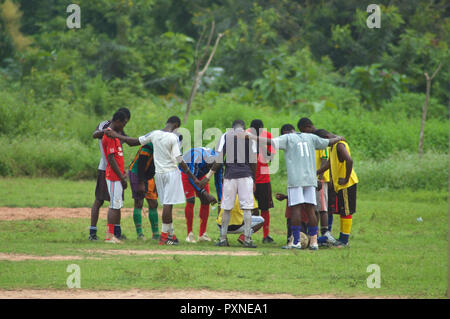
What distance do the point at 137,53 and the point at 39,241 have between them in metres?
22.4

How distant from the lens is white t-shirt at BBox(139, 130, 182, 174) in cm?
1069

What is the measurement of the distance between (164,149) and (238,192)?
127 cm

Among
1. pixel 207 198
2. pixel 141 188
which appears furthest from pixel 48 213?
pixel 207 198

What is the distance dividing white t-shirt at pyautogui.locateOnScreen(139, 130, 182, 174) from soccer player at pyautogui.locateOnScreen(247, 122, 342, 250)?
1514mm

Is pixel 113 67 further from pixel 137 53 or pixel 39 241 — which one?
pixel 39 241

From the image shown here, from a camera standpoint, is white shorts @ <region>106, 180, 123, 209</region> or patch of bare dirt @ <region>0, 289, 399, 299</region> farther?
white shorts @ <region>106, 180, 123, 209</region>

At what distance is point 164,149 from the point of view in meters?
10.7

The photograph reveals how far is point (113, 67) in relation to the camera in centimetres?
3319

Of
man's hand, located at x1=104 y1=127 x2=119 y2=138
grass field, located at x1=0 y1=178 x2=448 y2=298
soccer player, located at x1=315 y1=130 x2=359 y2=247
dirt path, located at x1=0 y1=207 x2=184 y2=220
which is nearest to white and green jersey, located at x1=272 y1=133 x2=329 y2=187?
soccer player, located at x1=315 y1=130 x2=359 y2=247

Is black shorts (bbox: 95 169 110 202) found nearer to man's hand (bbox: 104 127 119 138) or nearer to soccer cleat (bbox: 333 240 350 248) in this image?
man's hand (bbox: 104 127 119 138)

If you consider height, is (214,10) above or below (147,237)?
above
